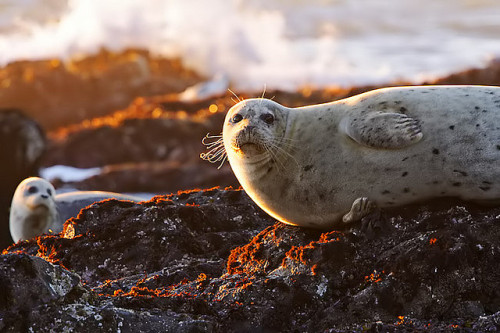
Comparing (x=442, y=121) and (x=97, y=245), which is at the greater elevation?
(x=442, y=121)

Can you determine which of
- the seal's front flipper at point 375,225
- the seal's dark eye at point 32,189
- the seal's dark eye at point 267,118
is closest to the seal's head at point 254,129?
the seal's dark eye at point 267,118

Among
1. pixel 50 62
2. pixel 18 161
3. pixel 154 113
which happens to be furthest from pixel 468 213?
pixel 50 62

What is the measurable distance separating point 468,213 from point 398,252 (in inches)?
29.0

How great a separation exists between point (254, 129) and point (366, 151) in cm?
100

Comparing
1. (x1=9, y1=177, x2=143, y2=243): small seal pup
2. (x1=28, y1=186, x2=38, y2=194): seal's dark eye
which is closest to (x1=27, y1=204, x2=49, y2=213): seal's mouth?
(x1=9, y1=177, x2=143, y2=243): small seal pup

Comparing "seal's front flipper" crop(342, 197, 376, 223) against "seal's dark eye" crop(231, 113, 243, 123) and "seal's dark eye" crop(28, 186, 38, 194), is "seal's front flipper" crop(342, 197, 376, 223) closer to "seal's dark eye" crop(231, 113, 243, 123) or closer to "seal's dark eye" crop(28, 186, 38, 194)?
"seal's dark eye" crop(231, 113, 243, 123)

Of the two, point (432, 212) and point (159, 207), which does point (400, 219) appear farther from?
point (159, 207)

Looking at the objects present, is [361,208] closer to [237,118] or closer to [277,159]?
[277,159]

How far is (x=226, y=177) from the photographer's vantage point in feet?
84.3

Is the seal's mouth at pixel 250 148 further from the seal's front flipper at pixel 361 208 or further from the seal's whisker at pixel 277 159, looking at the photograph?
the seal's front flipper at pixel 361 208

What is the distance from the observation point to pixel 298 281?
22.0 feet

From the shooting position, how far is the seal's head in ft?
25.0

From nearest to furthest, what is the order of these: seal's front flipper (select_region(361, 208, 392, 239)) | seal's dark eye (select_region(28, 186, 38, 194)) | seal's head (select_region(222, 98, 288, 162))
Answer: seal's front flipper (select_region(361, 208, 392, 239)) < seal's head (select_region(222, 98, 288, 162)) < seal's dark eye (select_region(28, 186, 38, 194))

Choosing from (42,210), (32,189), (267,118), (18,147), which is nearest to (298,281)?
(267,118)
